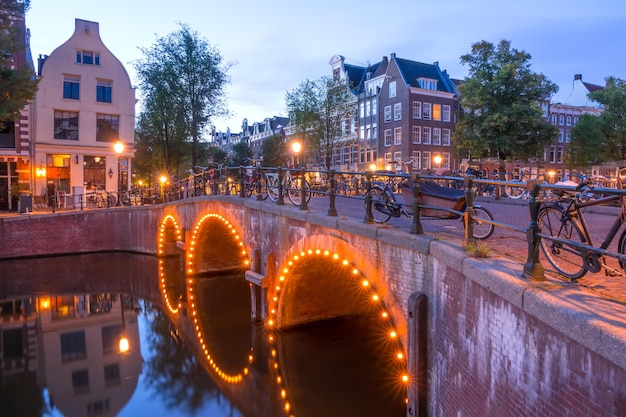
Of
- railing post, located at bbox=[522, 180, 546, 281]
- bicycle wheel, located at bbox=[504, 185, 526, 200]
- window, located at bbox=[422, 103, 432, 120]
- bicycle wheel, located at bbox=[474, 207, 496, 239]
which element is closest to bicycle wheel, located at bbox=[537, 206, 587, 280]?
railing post, located at bbox=[522, 180, 546, 281]

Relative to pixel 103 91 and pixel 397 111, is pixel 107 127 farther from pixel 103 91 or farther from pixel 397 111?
pixel 397 111

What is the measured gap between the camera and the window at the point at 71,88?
90.6 ft

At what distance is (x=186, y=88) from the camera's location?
90.9 feet

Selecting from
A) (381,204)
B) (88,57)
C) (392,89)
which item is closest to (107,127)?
(88,57)

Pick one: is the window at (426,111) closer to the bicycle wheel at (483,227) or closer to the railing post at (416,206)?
the bicycle wheel at (483,227)

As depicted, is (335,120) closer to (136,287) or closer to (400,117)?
(400,117)

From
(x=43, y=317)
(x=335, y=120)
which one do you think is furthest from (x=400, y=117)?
(x=43, y=317)

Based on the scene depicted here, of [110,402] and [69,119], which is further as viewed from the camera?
[69,119]

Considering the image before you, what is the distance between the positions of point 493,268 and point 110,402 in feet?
25.3

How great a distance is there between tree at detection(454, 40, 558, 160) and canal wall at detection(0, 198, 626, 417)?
14.4 m

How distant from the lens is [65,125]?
27438 mm

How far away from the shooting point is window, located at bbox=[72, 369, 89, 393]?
939 centimetres

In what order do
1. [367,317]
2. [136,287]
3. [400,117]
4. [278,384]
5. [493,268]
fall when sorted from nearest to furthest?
[493,268] → [278,384] → [367,317] → [136,287] → [400,117]

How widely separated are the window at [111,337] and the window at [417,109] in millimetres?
30880
